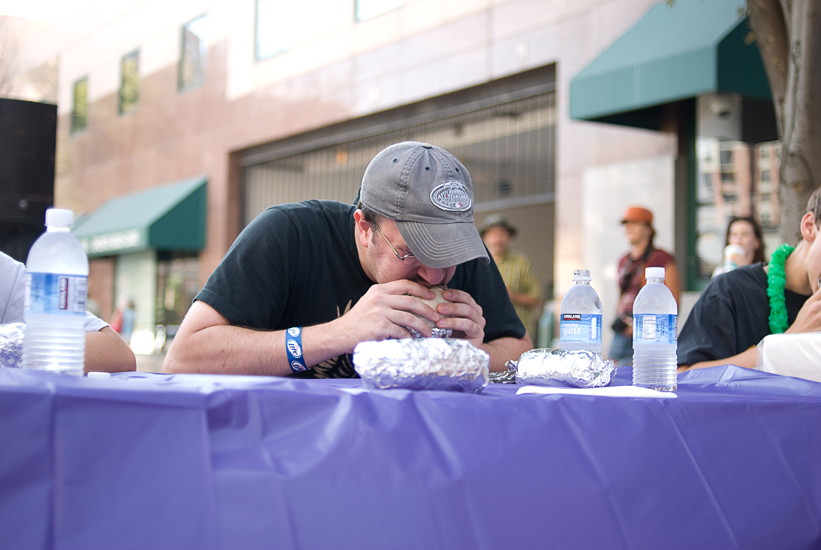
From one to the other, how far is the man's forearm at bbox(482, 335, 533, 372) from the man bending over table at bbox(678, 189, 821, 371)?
70 cm

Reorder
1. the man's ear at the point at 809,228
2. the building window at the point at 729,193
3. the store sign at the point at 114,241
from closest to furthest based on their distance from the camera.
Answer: the man's ear at the point at 809,228
the building window at the point at 729,193
the store sign at the point at 114,241

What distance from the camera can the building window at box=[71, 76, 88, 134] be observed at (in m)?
21.6

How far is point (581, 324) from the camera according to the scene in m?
2.21

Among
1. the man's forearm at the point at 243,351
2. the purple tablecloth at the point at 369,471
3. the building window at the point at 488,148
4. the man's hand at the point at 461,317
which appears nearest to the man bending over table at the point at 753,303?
the man's hand at the point at 461,317

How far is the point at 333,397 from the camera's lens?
1363mm

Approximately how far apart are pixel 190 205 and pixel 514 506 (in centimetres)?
1600

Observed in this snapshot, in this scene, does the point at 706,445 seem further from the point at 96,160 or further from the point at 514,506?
the point at 96,160

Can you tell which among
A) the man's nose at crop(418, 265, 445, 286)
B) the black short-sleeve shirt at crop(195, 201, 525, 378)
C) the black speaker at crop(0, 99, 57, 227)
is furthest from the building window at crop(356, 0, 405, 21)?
the man's nose at crop(418, 265, 445, 286)

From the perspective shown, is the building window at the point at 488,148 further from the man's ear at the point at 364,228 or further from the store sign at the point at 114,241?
the man's ear at the point at 364,228

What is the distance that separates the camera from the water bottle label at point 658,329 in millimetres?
2055

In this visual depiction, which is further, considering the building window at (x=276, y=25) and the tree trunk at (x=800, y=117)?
the building window at (x=276, y=25)

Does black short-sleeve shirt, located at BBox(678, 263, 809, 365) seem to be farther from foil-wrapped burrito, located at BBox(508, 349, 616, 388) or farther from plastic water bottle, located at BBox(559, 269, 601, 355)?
foil-wrapped burrito, located at BBox(508, 349, 616, 388)

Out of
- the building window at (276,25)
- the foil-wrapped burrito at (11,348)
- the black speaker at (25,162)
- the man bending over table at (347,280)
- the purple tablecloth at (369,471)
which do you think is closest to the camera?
the purple tablecloth at (369,471)

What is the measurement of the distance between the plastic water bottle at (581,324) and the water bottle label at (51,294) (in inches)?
51.2
